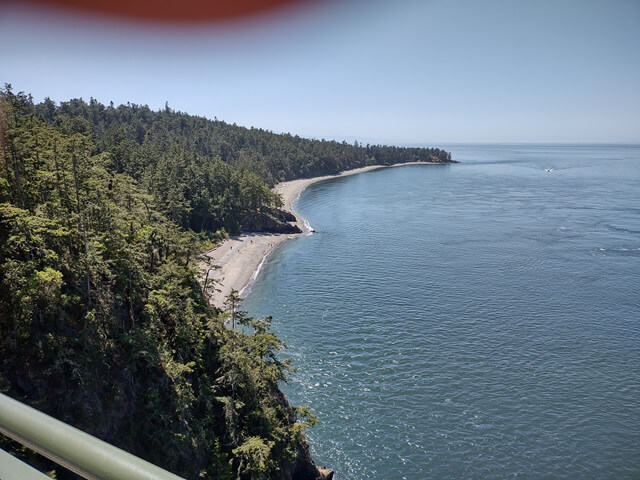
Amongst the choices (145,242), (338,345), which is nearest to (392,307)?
(338,345)

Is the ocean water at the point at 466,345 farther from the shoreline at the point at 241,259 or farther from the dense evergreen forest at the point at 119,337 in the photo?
the dense evergreen forest at the point at 119,337

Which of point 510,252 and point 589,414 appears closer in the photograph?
point 589,414

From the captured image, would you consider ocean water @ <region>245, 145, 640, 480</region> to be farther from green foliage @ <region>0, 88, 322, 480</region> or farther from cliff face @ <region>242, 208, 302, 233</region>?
green foliage @ <region>0, 88, 322, 480</region>

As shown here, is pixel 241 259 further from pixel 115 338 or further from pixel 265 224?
pixel 115 338

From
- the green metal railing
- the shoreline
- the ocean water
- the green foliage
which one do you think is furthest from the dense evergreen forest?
the shoreline

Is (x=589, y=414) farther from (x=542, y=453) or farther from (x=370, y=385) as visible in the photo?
(x=370, y=385)

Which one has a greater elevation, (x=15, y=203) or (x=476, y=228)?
(x=15, y=203)

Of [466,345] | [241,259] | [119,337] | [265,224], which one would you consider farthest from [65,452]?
[265,224]
